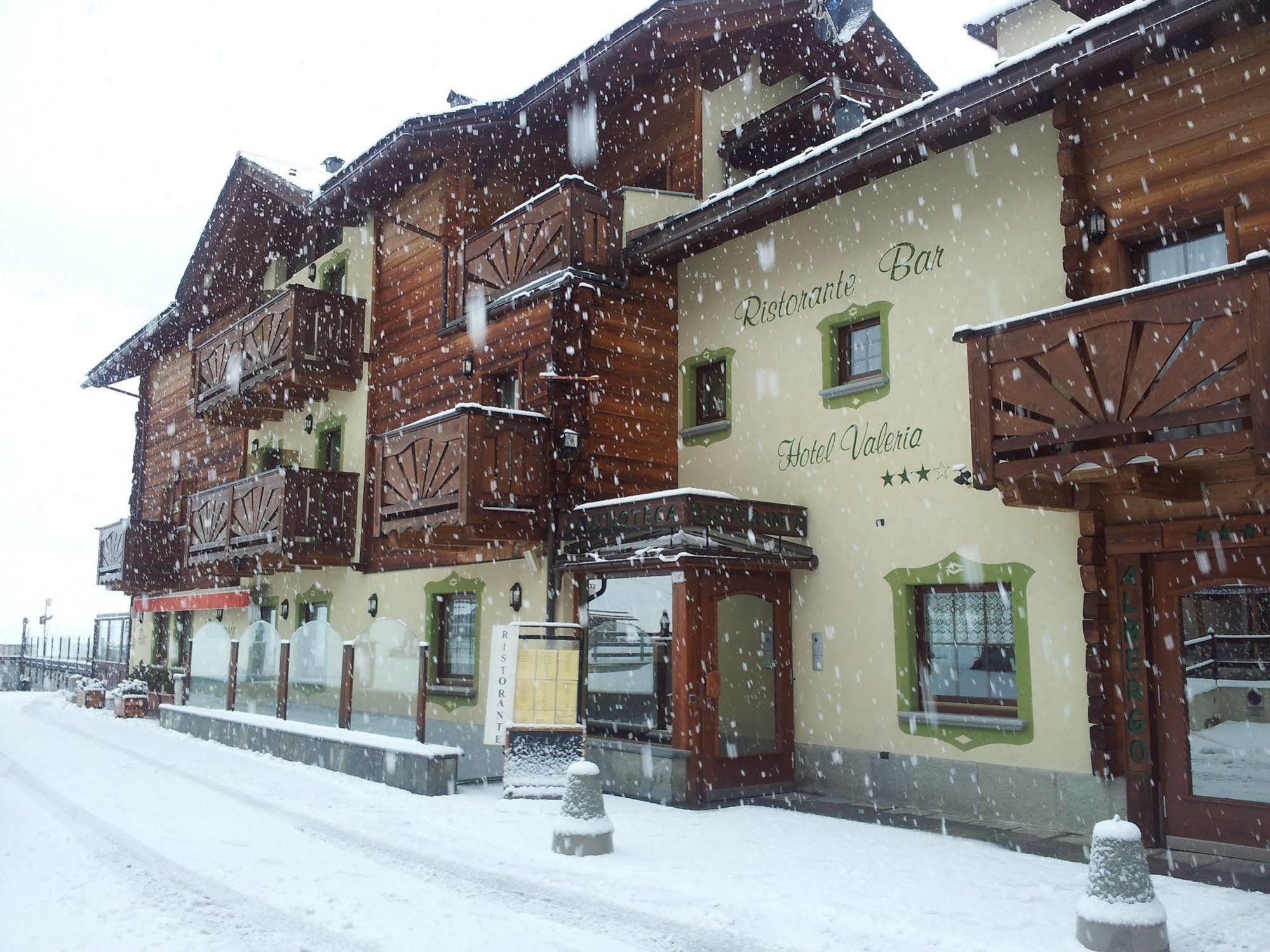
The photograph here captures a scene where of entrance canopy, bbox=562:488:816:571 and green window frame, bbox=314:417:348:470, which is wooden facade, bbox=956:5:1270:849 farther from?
green window frame, bbox=314:417:348:470

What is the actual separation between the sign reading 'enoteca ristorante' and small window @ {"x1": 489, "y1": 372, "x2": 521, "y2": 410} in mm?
3031

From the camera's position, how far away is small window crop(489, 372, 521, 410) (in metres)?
15.0

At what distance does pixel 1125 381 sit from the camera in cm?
766

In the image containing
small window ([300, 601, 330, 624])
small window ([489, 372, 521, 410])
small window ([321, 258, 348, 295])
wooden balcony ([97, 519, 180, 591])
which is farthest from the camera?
wooden balcony ([97, 519, 180, 591])

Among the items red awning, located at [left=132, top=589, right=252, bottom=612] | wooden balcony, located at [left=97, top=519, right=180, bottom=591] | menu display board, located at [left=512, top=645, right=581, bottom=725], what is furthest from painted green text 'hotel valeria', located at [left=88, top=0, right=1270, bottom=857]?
wooden balcony, located at [left=97, top=519, right=180, bottom=591]

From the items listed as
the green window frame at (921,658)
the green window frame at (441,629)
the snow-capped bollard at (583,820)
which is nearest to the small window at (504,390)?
the green window frame at (441,629)

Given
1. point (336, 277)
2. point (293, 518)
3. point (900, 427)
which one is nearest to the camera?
point (900, 427)

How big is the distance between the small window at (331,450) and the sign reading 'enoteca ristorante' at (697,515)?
8.32 meters

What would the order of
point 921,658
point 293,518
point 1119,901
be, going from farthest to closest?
point 293,518
point 921,658
point 1119,901

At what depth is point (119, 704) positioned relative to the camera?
72.0 ft

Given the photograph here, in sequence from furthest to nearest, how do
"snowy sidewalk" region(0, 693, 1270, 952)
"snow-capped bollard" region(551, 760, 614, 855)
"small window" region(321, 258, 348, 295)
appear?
1. "small window" region(321, 258, 348, 295)
2. "snow-capped bollard" region(551, 760, 614, 855)
3. "snowy sidewalk" region(0, 693, 1270, 952)

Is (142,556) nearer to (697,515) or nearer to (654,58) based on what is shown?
(654,58)

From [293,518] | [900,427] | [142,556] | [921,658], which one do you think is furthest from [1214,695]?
[142,556]

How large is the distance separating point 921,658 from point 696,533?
9.01 ft
